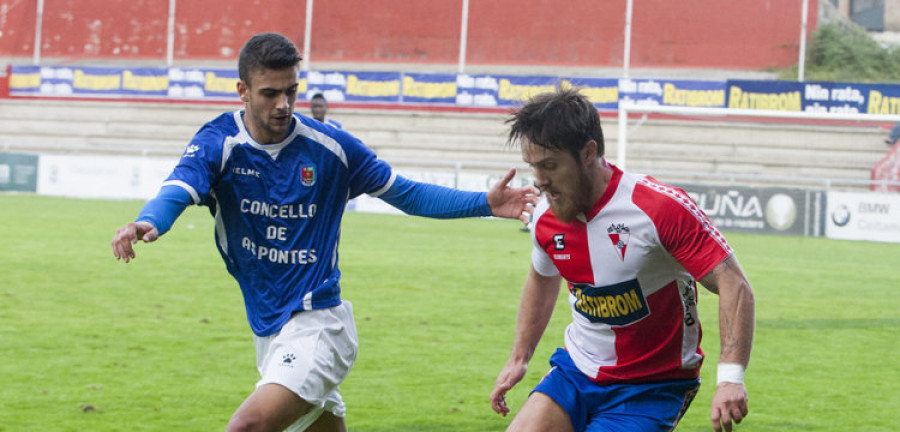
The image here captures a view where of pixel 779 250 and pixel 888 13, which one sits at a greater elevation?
pixel 888 13

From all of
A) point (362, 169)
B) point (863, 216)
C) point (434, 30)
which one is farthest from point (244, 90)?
point (434, 30)

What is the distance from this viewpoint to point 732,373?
3.47 metres

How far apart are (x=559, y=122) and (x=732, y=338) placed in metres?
0.89

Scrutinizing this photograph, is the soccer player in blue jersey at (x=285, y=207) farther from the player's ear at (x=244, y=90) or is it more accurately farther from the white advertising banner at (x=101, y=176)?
the white advertising banner at (x=101, y=176)

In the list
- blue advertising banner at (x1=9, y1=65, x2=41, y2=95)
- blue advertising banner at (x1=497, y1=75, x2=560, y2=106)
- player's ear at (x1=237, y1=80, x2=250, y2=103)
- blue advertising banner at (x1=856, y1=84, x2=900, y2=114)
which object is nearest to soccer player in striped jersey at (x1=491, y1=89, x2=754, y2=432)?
player's ear at (x1=237, y1=80, x2=250, y2=103)

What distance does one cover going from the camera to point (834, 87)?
92.8 feet

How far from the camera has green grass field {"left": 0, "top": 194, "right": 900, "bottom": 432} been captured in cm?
650

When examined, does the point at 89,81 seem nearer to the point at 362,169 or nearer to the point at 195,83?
the point at 195,83

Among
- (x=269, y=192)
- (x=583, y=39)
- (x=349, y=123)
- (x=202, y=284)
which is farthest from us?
(x=583, y=39)

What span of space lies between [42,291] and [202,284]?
169 centimetres

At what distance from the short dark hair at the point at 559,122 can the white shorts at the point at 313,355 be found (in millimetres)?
1179

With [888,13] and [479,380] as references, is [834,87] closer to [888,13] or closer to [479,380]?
[888,13]

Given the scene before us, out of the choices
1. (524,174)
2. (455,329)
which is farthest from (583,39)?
(455,329)

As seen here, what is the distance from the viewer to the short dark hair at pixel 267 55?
4238mm
